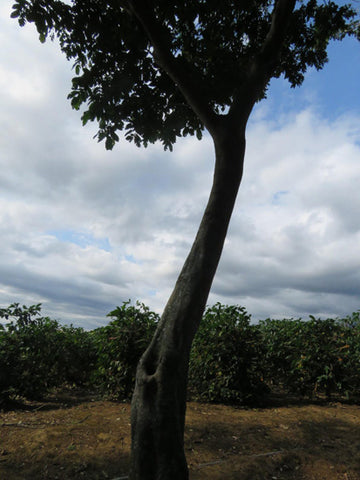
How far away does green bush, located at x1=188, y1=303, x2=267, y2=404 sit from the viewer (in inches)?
266

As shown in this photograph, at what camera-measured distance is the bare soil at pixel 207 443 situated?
4.05 metres

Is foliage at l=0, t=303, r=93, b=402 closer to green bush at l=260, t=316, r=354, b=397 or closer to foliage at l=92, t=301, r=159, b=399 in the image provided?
foliage at l=92, t=301, r=159, b=399

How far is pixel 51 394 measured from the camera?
771 centimetres

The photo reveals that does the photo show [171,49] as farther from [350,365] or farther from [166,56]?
[350,365]

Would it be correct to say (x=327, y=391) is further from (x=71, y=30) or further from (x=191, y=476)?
(x=71, y=30)

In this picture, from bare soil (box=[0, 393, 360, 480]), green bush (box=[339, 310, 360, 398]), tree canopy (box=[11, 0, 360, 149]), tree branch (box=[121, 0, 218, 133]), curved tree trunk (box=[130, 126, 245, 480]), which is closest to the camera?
curved tree trunk (box=[130, 126, 245, 480])

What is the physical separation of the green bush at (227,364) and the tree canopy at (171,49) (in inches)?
168

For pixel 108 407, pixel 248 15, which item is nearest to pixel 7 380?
pixel 108 407

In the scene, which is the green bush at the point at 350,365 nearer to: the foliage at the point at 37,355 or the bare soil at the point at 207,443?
the bare soil at the point at 207,443

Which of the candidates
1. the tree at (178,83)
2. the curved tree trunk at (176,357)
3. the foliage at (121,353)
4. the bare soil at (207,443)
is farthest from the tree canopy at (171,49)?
the bare soil at (207,443)

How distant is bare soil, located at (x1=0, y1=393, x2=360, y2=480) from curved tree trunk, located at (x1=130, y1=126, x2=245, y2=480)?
732mm

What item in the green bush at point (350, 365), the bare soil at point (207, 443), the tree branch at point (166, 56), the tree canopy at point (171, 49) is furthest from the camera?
the green bush at point (350, 365)

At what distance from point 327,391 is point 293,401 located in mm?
831

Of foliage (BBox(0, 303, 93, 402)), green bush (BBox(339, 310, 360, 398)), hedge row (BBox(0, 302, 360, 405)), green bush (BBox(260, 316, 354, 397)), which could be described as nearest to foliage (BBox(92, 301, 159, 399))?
hedge row (BBox(0, 302, 360, 405))
